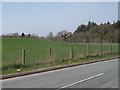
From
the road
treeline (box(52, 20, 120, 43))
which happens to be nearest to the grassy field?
the road

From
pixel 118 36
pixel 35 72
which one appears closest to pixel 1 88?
pixel 35 72

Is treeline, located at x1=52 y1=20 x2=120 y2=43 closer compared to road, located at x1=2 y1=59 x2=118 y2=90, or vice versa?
road, located at x1=2 y1=59 x2=118 y2=90

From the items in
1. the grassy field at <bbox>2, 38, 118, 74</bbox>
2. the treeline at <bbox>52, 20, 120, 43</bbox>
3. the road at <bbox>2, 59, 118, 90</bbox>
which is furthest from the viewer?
the treeline at <bbox>52, 20, 120, 43</bbox>

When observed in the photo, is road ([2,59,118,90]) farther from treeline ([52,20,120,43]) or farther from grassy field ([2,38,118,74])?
treeline ([52,20,120,43])

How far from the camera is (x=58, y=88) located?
1262 centimetres

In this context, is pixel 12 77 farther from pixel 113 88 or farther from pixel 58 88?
pixel 113 88

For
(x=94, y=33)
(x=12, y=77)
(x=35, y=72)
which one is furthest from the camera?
(x=94, y=33)

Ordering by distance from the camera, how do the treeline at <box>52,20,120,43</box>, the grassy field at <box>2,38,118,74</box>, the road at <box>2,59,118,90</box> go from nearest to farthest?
1. the road at <box>2,59,118,90</box>
2. the grassy field at <box>2,38,118,74</box>
3. the treeline at <box>52,20,120,43</box>

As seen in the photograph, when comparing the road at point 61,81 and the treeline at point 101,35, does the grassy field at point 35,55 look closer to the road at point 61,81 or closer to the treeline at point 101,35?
the road at point 61,81

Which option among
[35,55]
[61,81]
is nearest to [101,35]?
[35,55]

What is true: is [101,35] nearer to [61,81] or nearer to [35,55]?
[35,55]

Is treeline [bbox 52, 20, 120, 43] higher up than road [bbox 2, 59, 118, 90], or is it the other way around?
treeline [bbox 52, 20, 120, 43]

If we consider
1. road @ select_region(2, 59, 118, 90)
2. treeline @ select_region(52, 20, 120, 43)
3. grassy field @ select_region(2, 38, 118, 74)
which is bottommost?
road @ select_region(2, 59, 118, 90)

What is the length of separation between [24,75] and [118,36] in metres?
99.3
